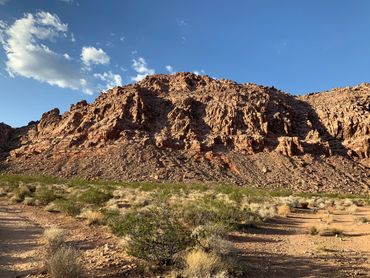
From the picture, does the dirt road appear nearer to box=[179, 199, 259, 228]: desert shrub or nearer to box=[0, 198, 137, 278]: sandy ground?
box=[0, 198, 137, 278]: sandy ground

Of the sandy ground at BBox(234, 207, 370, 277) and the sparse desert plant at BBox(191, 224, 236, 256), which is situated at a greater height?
the sparse desert plant at BBox(191, 224, 236, 256)

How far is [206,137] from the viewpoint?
79.9 metres

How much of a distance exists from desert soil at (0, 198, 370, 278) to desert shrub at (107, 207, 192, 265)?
1.63 ft

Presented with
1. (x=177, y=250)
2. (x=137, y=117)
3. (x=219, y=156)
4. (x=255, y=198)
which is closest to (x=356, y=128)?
(x=219, y=156)

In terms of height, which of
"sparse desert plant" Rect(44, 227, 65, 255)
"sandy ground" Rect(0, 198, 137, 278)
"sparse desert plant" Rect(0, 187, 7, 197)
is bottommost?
"sandy ground" Rect(0, 198, 137, 278)

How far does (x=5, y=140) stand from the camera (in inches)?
3511

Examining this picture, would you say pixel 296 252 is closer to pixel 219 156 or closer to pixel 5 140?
pixel 219 156

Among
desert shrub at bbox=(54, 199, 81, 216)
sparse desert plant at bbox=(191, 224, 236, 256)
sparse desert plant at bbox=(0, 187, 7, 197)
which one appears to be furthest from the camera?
sparse desert plant at bbox=(0, 187, 7, 197)

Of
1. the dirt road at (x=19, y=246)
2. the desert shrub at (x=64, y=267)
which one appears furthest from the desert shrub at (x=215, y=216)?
the desert shrub at (x=64, y=267)

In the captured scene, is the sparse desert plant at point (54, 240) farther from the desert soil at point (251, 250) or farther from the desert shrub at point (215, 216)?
the desert shrub at point (215, 216)

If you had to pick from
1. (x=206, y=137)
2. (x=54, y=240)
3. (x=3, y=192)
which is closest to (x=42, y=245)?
(x=54, y=240)

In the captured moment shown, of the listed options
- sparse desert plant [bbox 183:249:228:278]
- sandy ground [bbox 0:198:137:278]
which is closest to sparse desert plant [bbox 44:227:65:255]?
sandy ground [bbox 0:198:137:278]

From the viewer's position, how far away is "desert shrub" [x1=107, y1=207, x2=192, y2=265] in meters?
10.4

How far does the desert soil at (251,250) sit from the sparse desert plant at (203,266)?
1.10 meters
